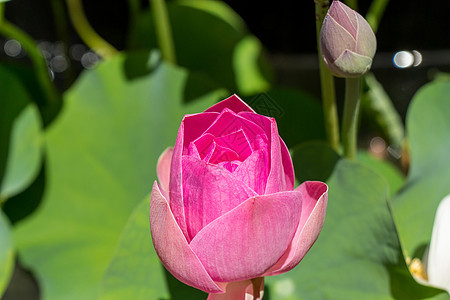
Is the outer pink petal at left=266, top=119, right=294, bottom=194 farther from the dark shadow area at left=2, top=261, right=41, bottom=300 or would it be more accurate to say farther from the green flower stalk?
the dark shadow area at left=2, top=261, right=41, bottom=300

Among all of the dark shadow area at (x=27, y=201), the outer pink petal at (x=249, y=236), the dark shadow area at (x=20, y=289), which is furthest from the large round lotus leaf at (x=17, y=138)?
the outer pink petal at (x=249, y=236)

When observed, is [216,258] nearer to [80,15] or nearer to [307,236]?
[307,236]

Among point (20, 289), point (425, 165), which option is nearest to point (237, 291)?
point (425, 165)

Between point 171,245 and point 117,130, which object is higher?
point 171,245

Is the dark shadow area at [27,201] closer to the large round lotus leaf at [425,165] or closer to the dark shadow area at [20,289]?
the dark shadow area at [20,289]

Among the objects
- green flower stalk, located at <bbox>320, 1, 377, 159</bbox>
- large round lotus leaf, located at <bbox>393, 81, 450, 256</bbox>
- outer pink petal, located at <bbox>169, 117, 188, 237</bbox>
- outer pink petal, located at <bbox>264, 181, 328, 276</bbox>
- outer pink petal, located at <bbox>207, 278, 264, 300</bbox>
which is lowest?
large round lotus leaf, located at <bbox>393, 81, 450, 256</bbox>

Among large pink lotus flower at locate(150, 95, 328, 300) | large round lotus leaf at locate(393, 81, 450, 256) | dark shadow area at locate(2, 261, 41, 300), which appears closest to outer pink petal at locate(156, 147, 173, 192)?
large pink lotus flower at locate(150, 95, 328, 300)

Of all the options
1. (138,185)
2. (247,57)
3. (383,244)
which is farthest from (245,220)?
(247,57)
